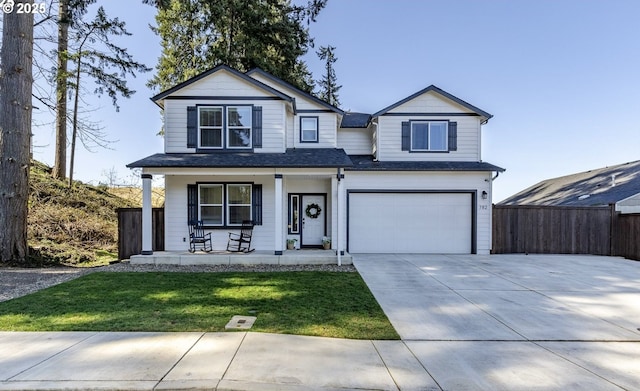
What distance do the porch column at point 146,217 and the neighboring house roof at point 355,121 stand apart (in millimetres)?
8040

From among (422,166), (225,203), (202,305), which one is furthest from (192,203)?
(422,166)

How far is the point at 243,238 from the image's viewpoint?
1112 cm

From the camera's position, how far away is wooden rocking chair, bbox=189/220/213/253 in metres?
10.8

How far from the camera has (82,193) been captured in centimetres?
1608

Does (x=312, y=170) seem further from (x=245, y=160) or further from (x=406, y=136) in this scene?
(x=406, y=136)

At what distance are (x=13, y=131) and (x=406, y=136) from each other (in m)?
12.7

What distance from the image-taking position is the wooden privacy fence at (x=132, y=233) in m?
11.0

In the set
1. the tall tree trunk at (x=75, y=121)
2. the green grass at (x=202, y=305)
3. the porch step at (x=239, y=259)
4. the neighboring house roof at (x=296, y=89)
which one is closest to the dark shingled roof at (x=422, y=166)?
the neighboring house roof at (x=296, y=89)

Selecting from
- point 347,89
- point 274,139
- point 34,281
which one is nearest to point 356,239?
point 274,139

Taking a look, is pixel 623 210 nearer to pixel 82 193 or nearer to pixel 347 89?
pixel 347 89

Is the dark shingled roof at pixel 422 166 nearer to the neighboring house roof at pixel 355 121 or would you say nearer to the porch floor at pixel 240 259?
the neighboring house roof at pixel 355 121

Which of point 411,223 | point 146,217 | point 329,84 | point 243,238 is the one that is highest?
point 329,84

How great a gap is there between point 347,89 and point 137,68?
19.5 m

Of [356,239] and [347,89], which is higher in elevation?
[347,89]
